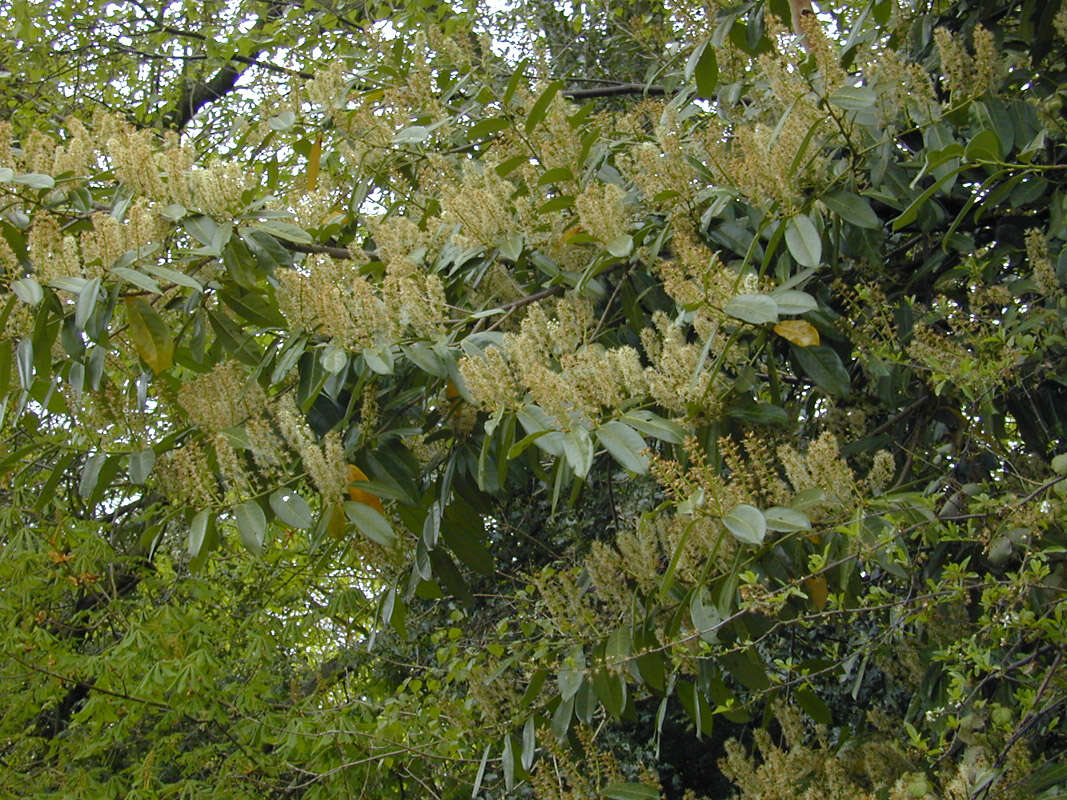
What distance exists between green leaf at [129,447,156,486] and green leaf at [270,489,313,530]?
0.87 ft

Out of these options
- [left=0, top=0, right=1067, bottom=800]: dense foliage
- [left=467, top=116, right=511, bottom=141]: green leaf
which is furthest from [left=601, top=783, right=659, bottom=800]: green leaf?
[left=467, top=116, right=511, bottom=141]: green leaf

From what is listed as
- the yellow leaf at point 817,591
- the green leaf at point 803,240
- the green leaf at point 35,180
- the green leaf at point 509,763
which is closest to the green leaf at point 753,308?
the green leaf at point 803,240

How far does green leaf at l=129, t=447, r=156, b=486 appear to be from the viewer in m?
2.20

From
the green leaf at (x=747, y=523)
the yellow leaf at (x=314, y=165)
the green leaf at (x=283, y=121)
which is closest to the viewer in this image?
the green leaf at (x=747, y=523)

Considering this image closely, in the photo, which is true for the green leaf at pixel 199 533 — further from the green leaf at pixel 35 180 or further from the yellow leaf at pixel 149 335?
the green leaf at pixel 35 180

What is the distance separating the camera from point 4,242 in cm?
220

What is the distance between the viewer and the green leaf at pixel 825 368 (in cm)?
224

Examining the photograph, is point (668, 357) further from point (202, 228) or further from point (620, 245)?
point (202, 228)

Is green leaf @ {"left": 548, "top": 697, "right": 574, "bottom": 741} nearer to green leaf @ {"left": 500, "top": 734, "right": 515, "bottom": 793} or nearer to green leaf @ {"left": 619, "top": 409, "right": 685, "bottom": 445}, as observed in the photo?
green leaf @ {"left": 500, "top": 734, "right": 515, "bottom": 793}

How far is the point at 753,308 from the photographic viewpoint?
190 centimetres

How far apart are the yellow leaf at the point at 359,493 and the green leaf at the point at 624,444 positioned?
0.60 meters

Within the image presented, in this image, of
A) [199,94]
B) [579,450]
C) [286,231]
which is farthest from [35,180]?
[199,94]

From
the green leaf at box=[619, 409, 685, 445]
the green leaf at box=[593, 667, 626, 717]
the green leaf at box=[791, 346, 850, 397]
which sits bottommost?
the green leaf at box=[593, 667, 626, 717]

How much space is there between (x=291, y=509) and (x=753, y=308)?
0.93m
